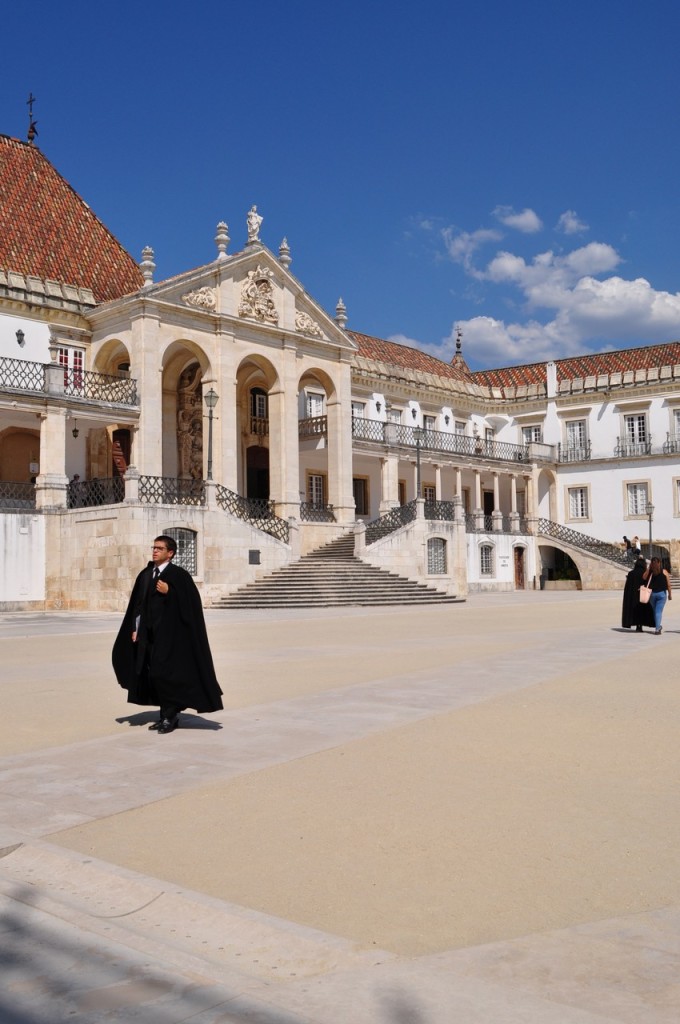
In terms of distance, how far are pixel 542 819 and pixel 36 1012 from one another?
107 inches

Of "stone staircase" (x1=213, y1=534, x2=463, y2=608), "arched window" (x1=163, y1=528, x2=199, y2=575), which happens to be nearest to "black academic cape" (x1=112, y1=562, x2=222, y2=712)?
"stone staircase" (x1=213, y1=534, x2=463, y2=608)

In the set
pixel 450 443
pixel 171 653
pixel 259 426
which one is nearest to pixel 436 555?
pixel 259 426

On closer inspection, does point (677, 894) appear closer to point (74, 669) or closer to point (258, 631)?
point (74, 669)

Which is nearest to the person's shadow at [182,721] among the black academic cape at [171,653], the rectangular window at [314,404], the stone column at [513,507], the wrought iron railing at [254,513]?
the black academic cape at [171,653]

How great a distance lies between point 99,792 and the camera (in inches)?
213

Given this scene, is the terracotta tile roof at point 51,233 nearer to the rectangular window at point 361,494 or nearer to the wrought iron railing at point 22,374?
the wrought iron railing at point 22,374

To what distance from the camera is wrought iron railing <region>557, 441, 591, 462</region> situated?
1918 inches

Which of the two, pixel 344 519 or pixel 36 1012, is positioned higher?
pixel 344 519

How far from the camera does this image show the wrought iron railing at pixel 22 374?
27.2 metres

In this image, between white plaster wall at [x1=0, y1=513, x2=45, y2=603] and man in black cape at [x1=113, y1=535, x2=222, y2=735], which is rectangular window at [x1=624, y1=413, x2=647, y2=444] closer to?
white plaster wall at [x1=0, y1=513, x2=45, y2=603]

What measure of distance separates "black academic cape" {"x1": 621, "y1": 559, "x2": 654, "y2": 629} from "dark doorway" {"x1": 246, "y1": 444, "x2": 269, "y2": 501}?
2138 cm

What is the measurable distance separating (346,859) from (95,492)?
25.4 metres

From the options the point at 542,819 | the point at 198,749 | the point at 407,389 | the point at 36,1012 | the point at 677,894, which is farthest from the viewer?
the point at 407,389

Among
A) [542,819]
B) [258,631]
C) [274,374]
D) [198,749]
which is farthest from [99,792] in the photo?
[274,374]
